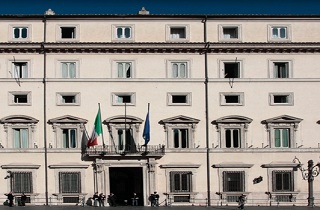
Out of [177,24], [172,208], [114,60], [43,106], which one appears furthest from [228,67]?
[43,106]

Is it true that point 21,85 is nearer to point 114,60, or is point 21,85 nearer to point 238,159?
point 114,60

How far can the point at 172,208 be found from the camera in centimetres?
4428

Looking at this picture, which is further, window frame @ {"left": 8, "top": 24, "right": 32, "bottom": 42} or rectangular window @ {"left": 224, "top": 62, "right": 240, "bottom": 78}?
rectangular window @ {"left": 224, "top": 62, "right": 240, "bottom": 78}

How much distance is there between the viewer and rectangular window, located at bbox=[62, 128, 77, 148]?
4591 centimetres

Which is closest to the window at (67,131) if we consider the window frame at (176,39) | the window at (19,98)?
the window at (19,98)

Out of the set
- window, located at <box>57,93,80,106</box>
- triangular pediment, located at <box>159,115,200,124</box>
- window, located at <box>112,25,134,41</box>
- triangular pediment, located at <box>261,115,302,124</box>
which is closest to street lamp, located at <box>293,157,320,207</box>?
triangular pediment, located at <box>261,115,302,124</box>

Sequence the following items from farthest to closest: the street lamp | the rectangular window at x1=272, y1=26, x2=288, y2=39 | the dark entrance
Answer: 1. the dark entrance
2. the rectangular window at x1=272, y1=26, x2=288, y2=39
3. the street lamp

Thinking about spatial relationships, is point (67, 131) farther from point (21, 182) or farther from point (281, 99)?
point (281, 99)

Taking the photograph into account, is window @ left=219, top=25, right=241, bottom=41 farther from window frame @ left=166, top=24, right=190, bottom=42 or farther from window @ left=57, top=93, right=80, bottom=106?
window @ left=57, top=93, right=80, bottom=106

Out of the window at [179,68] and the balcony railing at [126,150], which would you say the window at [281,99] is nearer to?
the window at [179,68]

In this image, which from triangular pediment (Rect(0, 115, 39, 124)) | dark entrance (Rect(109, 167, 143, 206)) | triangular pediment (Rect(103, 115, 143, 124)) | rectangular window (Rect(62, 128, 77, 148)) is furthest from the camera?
dark entrance (Rect(109, 167, 143, 206))

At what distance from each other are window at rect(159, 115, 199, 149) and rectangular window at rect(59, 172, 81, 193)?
756cm

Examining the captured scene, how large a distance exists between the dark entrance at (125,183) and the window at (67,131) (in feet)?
12.8

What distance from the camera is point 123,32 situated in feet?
152
